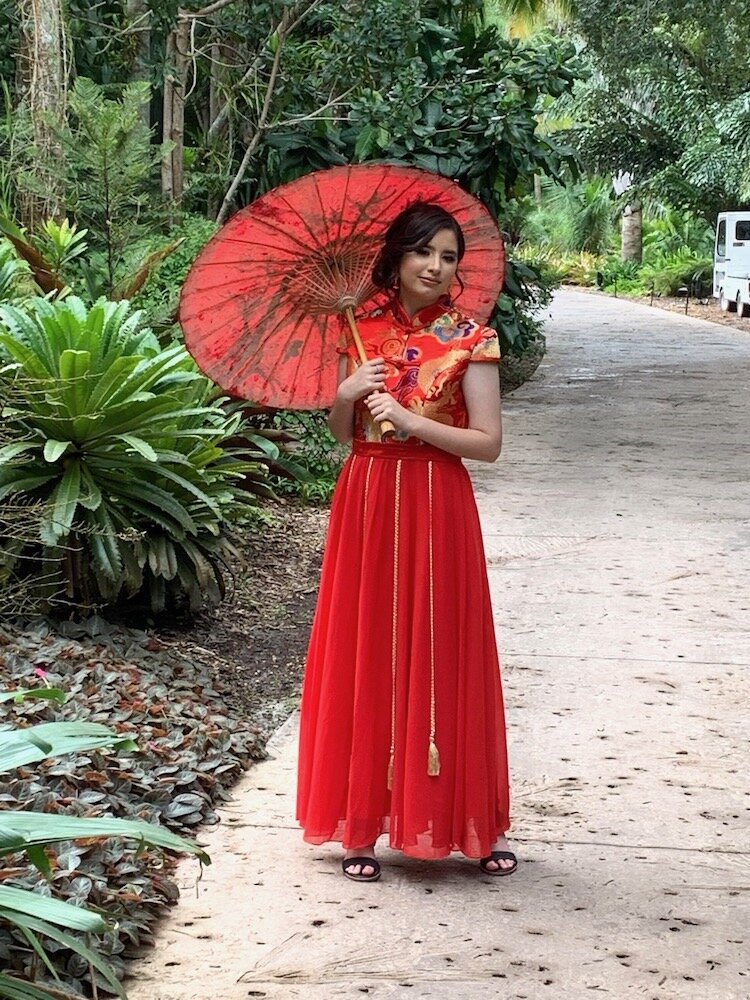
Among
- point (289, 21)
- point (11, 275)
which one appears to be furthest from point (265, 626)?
point (289, 21)

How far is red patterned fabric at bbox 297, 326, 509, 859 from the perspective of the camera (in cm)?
385

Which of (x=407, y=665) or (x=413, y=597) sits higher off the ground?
(x=413, y=597)

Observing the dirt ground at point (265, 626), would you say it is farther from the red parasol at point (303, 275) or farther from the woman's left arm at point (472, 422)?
the woman's left arm at point (472, 422)

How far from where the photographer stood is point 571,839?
4297 millimetres

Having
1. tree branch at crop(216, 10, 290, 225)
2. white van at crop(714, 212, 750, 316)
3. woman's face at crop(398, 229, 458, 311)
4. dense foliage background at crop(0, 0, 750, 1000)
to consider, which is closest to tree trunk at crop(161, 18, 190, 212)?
dense foliage background at crop(0, 0, 750, 1000)

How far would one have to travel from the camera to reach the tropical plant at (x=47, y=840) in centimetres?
278

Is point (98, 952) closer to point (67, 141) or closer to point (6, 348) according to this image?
point (6, 348)

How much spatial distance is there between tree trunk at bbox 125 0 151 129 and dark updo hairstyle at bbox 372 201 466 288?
303 inches

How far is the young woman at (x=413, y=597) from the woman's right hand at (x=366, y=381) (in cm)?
1

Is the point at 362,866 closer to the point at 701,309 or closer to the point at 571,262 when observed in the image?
the point at 701,309

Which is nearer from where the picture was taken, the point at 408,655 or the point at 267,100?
the point at 408,655

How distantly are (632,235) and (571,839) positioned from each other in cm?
4197

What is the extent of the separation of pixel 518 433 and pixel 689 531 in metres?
4.30

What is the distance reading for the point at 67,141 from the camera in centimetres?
864
